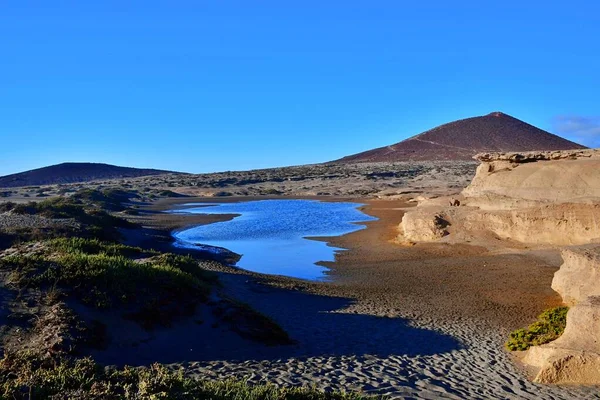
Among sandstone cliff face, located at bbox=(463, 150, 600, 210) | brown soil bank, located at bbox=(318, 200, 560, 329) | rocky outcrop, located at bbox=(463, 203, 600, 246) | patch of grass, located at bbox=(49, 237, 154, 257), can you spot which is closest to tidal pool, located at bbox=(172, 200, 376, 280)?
brown soil bank, located at bbox=(318, 200, 560, 329)

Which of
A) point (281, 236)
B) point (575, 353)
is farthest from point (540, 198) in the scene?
point (281, 236)

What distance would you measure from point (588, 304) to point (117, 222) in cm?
2518

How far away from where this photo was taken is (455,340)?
10328 mm

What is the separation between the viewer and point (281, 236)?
29375mm

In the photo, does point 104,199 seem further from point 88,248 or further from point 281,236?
point 88,248

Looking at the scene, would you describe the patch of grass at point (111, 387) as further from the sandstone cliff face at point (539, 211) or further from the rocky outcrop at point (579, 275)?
the rocky outcrop at point (579, 275)

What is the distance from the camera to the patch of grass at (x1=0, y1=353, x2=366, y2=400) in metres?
4.73

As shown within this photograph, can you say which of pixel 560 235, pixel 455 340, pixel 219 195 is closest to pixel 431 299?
pixel 455 340

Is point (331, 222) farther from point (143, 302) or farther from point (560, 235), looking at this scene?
point (143, 302)

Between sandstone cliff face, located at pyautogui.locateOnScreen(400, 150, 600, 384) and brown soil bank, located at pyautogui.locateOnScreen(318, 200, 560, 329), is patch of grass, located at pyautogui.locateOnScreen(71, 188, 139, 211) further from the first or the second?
sandstone cliff face, located at pyautogui.locateOnScreen(400, 150, 600, 384)

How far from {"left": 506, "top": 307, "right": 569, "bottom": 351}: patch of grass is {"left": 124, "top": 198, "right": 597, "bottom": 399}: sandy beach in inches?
13.3

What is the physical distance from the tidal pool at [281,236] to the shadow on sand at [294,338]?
6.06m

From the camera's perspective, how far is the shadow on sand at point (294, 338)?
8672 millimetres

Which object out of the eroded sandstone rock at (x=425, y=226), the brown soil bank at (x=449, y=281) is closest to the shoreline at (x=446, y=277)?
the brown soil bank at (x=449, y=281)
